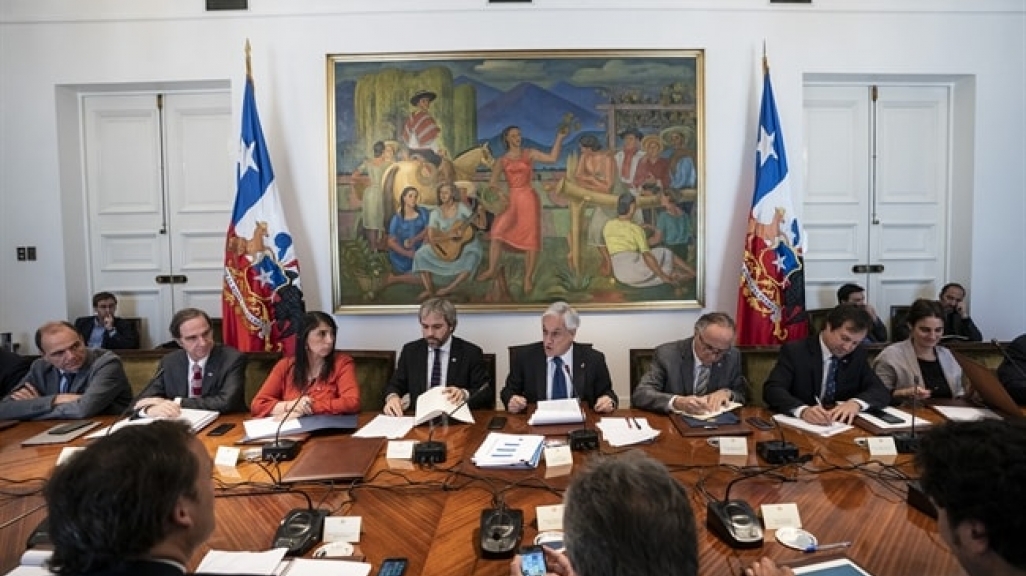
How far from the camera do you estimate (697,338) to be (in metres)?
2.93

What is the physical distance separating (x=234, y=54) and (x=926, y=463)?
474cm

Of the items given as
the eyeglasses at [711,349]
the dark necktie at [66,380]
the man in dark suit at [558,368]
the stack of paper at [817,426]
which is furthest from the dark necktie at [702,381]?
the dark necktie at [66,380]

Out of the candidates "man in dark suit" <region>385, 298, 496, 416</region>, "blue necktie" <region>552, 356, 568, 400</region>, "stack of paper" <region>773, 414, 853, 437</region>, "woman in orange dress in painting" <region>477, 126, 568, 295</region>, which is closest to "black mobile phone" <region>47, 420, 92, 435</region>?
"man in dark suit" <region>385, 298, 496, 416</region>

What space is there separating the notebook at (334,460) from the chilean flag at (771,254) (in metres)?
2.97

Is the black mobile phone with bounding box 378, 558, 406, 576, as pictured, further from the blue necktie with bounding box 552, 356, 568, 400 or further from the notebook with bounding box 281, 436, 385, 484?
the blue necktie with bounding box 552, 356, 568, 400

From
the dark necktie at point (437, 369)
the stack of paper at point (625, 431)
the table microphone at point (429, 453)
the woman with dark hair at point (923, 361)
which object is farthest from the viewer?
the dark necktie at point (437, 369)

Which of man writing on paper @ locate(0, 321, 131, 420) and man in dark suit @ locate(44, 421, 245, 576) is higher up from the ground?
man in dark suit @ locate(44, 421, 245, 576)

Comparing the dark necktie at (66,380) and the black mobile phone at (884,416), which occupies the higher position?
the dark necktie at (66,380)

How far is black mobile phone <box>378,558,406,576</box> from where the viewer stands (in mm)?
1311

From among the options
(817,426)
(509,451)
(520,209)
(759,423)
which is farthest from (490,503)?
(520,209)

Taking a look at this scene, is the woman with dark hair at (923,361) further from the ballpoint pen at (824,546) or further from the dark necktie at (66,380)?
the dark necktie at (66,380)

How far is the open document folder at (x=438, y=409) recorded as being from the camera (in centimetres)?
241

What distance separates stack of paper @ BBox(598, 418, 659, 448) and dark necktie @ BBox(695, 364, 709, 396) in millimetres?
602

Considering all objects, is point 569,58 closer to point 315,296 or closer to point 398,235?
point 398,235
